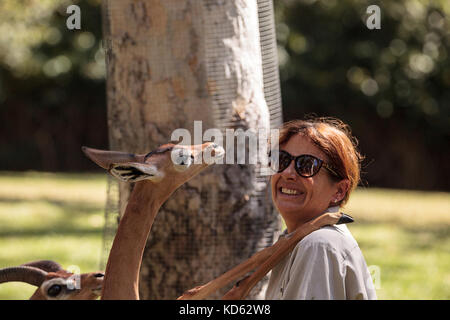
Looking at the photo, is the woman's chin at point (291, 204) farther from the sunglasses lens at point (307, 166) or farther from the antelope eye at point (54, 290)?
the antelope eye at point (54, 290)

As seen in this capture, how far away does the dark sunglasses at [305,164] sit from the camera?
2.95 m

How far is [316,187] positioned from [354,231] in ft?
25.2

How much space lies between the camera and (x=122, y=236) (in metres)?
3.00

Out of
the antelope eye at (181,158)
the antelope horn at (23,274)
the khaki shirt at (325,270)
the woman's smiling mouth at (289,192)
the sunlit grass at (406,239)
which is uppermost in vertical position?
the antelope eye at (181,158)

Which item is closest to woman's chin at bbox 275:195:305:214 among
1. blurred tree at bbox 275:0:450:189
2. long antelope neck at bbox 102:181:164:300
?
long antelope neck at bbox 102:181:164:300

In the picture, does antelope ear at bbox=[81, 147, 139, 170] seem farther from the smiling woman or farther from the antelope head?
the smiling woman

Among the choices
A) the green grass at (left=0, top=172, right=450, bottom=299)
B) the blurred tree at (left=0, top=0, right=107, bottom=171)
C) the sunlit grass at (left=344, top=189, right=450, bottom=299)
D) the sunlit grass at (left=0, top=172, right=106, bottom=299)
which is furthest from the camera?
the blurred tree at (left=0, top=0, right=107, bottom=171)

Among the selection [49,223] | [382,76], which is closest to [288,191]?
[49,223]

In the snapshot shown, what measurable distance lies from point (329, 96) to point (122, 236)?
47.0ft

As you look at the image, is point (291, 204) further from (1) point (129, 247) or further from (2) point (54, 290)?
(2) point (54, 290)

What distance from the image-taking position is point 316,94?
55.7ft

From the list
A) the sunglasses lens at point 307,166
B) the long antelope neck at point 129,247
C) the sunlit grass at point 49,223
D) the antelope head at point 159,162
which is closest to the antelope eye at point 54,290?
the long antelope neck at point 129,247

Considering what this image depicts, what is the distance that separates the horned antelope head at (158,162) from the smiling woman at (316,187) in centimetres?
30

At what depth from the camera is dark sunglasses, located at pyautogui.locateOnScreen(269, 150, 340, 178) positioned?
2951mm
